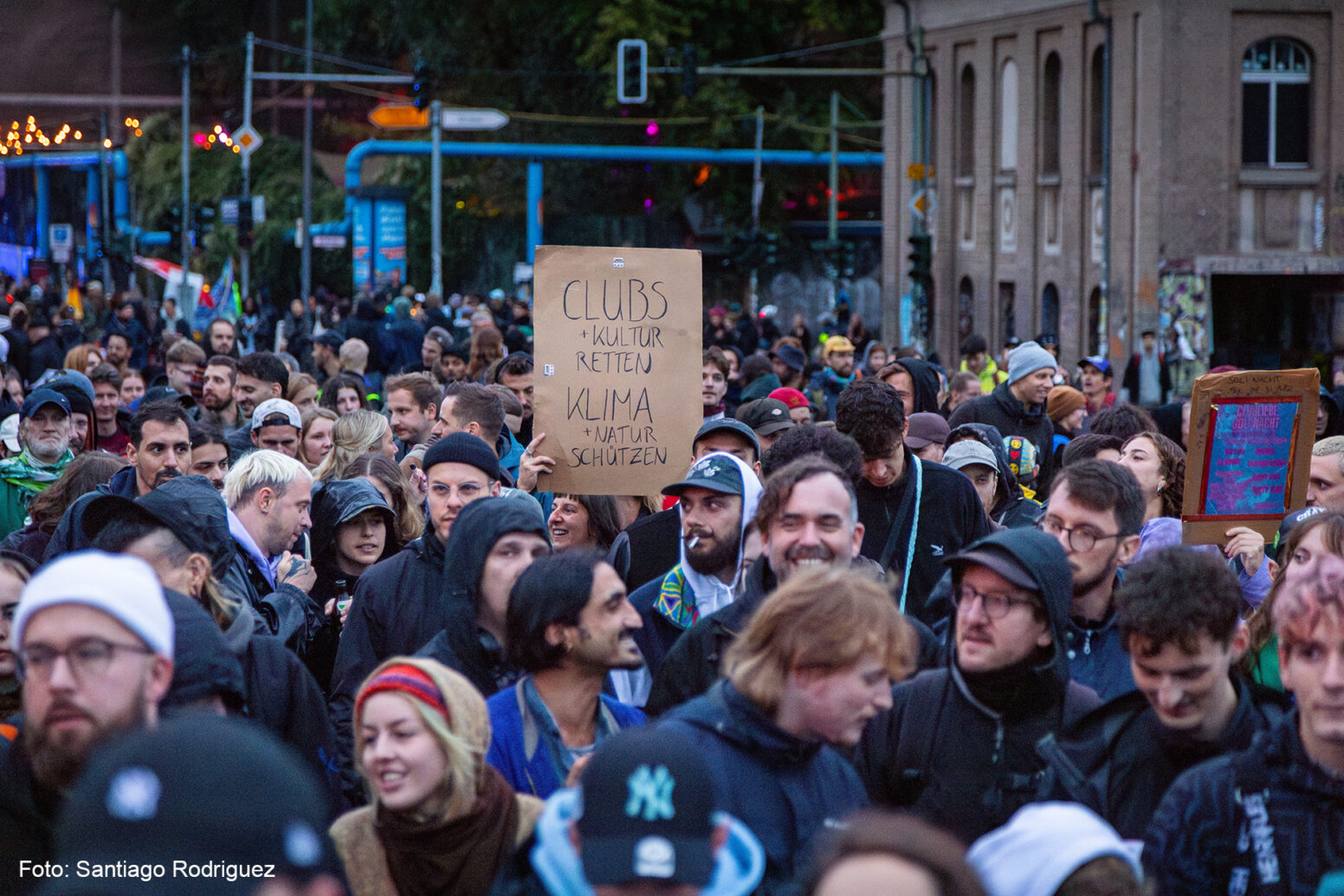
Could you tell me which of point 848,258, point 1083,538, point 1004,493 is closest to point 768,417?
point 1004,493

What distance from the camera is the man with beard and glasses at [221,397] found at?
1106cm

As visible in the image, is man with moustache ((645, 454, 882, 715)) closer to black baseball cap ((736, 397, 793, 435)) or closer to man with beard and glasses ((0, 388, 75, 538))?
black baseball cap ((736, 397, 793, 435))

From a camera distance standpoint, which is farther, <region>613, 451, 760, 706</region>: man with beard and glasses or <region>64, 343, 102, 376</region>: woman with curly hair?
<region>64, 343, 102, 376</region>: woman with curly hair

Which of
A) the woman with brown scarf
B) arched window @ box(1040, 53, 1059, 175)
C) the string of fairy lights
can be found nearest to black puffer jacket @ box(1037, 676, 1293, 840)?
the woman with brown scarf

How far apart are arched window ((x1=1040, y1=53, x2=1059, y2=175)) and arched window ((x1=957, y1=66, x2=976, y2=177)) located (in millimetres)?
3027

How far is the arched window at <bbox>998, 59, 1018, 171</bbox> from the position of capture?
30.8 metres

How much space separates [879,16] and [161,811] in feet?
137

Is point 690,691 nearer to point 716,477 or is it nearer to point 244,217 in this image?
point 716,477

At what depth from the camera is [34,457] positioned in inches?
345

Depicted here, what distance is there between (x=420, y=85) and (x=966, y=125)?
1098 centimetres

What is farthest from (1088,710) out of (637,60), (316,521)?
(637,60)

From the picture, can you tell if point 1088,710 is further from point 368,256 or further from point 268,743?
point 368,256

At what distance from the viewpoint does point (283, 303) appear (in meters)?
52.8

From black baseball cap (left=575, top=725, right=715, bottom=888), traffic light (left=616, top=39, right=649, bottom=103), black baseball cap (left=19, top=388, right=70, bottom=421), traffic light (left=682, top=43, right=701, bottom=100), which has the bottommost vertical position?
black baseball cap (left=575, top=725, right=715, bottom=888)
